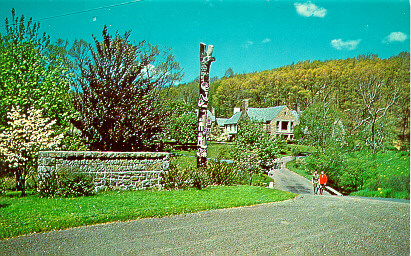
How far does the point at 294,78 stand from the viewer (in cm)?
709

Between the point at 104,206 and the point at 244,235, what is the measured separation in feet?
8.50

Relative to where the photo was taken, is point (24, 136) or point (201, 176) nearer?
point (24, 136)

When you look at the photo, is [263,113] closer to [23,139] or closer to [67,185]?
[67,185]

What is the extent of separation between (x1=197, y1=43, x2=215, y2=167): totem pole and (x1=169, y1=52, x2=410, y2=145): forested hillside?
0.59 feet

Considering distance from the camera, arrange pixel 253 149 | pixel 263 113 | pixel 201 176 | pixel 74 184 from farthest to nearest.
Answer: pixel 253 149 → pixel 263 113 → pixel 201 176 → pixel 74 184

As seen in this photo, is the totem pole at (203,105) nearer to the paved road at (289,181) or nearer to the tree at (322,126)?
the paved road at (289,181)

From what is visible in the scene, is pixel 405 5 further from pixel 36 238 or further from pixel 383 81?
pixel 36 238

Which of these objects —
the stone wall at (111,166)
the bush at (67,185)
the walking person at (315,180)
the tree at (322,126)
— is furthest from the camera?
the walking person at (315,180)

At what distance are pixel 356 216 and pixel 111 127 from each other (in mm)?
5793

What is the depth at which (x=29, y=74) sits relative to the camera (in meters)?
5.65

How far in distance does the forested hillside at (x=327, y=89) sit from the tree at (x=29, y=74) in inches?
112

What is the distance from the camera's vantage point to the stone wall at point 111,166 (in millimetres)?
6066

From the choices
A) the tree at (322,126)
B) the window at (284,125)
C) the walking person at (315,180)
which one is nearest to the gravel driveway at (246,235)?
the walking person at (315,180)

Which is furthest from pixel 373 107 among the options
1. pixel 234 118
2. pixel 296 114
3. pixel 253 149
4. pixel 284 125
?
pixel 253 149
